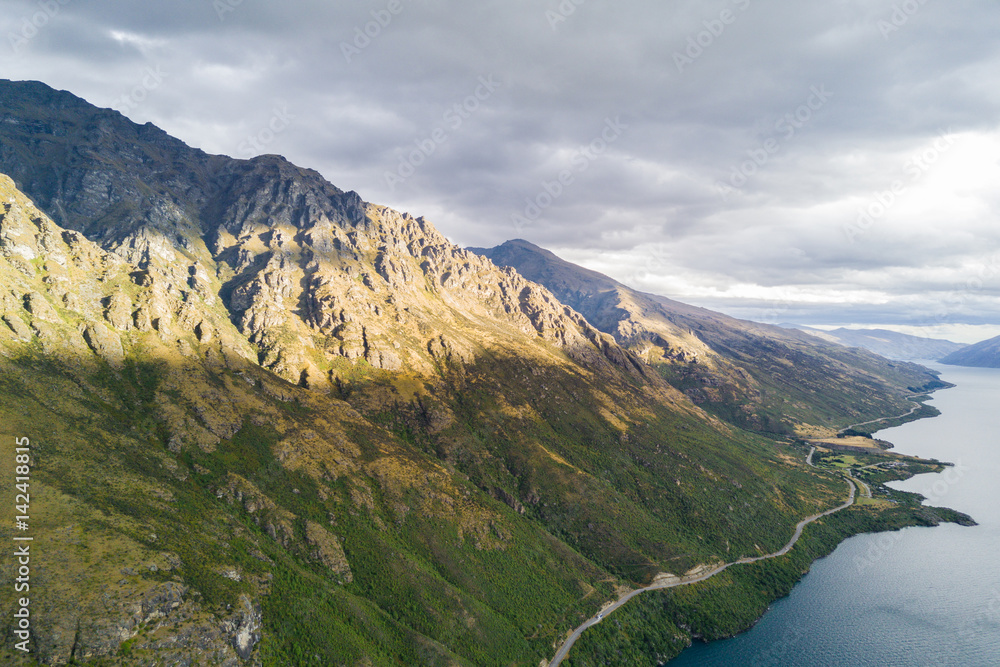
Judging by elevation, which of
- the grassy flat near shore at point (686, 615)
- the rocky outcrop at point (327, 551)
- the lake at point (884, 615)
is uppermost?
the rocky outcrop at point (327, 551)

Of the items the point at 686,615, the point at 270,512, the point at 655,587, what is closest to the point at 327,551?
the point at 270,512

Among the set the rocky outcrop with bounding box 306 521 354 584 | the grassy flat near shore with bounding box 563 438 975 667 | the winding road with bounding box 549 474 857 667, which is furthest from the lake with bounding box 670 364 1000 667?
the rocky outcrop with bounding box 306 521 354 584

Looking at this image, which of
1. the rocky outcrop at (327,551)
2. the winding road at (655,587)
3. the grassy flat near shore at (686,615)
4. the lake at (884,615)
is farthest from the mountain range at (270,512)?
the lake at (884,615)

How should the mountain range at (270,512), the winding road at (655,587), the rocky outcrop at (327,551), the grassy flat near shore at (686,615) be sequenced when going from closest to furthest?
the mountain range at (270,512), the rocky outcrop at (327,551), the winding road at (655,587), the grassy flat near shore at (686,615)

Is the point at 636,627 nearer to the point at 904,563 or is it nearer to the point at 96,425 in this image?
→ the point at 904,563

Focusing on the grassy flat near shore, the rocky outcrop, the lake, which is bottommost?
the grassy flat near shore

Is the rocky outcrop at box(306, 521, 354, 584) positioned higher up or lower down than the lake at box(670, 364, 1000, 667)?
higher up

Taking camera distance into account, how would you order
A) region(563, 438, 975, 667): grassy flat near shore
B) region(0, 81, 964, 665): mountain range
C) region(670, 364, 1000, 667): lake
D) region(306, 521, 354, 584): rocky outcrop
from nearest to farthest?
region(0, 81, 964, 665): mountain range → region(306, 521, 354, 584): rocky outcrop → region(563, 438, 975, 667): grassy flat near shore → region(670, 364, 1000, 667): lake

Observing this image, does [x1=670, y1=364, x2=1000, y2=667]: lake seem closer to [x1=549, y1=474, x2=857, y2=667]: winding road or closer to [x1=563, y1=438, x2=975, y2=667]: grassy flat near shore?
[x1=563, y1=438, x2=975, y2=667]: grassy flat near shore

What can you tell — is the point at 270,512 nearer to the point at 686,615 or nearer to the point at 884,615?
the point at 686,615

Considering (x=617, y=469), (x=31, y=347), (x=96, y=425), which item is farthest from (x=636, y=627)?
(x=31, y=347)

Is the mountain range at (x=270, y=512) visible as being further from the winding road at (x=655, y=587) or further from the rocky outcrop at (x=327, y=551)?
the winding road at (x=655, y=587)
